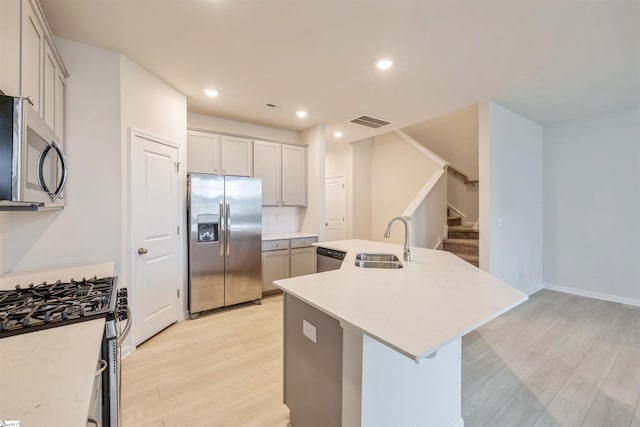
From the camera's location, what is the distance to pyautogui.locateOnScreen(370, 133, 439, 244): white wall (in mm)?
5148

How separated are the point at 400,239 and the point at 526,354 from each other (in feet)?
9.01

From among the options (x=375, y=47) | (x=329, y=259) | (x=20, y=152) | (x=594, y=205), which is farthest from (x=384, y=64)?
(x=594, y=205)

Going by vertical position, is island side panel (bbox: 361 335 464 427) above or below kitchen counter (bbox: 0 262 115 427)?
below

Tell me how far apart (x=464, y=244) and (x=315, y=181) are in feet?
8.89

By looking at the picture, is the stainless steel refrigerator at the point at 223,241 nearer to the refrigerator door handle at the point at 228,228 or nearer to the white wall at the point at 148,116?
the refrigerator door handle at the point at 228,228

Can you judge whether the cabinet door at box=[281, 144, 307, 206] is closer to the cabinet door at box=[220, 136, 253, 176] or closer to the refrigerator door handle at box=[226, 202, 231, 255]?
the cabinet door at box=[220, 136, 253, 176]

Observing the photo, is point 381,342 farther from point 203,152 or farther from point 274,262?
point 203,152

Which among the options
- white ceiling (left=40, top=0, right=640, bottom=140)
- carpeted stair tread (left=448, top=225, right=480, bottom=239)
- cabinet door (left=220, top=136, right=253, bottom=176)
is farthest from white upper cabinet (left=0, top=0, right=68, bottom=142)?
carpeted stair tread (left=448, top=225, right=480, bottom=239)

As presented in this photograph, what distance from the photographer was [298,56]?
239cm

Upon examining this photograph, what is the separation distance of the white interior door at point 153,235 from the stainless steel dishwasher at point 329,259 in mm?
1653

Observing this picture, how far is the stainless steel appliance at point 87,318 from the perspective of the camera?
1.03m

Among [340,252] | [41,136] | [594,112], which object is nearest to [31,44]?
[41,136]

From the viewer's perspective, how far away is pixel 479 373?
7.09ft

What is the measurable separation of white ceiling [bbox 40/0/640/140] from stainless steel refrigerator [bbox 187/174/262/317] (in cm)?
111
